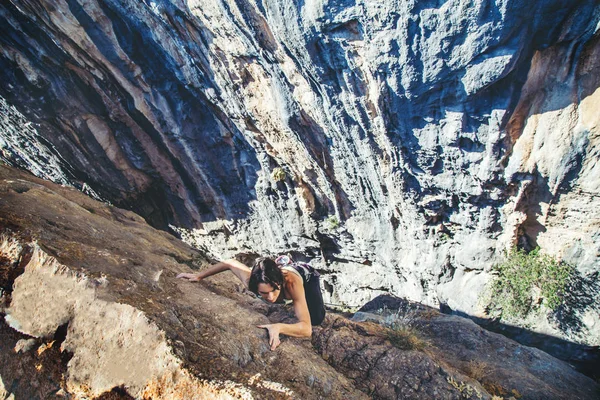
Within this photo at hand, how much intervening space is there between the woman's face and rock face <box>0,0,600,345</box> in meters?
5.21

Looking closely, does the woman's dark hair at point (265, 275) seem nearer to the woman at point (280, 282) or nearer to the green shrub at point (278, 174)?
the woman at point (280, 282)

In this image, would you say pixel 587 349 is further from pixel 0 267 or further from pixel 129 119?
pixel 129 119

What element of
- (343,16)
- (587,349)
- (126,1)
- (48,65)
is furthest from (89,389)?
(48,65)

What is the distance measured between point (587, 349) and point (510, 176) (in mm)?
5259

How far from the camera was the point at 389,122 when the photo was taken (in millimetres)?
7977

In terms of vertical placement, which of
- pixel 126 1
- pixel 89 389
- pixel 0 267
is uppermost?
pixel 126 1

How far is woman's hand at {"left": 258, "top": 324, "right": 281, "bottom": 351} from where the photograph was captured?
13.6ft

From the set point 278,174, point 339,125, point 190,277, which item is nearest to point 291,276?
point 190,277

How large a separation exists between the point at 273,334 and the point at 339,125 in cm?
635

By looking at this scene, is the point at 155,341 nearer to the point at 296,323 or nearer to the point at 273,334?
the point at 273,334

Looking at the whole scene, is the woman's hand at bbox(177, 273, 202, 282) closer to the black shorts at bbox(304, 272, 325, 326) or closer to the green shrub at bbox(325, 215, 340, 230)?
the black shorts at bbox(304, 272, 325, 326)

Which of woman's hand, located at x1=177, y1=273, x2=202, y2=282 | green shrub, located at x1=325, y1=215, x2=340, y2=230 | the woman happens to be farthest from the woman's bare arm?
green shrub, located at x1=325, y1=215, x2=340, y2=230

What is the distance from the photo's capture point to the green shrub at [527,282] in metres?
7.79

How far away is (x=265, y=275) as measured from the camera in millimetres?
5742
